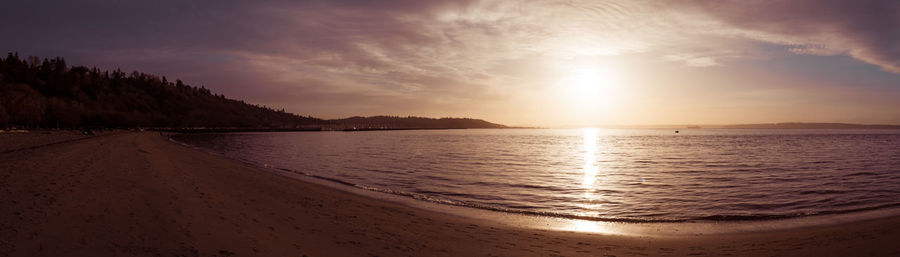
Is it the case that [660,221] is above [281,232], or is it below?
below

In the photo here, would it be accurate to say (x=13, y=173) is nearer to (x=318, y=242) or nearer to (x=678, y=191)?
Answer: (x=318, y=242)

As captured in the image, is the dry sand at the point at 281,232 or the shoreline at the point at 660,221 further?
the shoreline at the point at 660,221

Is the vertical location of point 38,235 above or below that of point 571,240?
above

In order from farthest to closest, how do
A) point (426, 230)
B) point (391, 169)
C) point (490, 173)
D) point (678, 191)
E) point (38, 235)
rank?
point (391, 169) < point (490, 173) < point (678, 191) < point (426, 230) < point (38, 235)

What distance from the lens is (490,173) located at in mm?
30297

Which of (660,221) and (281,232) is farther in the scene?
(660,221)

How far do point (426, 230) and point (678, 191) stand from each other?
1571cm

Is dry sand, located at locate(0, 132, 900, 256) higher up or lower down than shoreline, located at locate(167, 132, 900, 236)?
higher up

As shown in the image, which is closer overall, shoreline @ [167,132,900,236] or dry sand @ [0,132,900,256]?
dry sand @ [0,132,900,256]

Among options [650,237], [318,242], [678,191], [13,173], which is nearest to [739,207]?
[678,191]

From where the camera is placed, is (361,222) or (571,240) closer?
(571,240)

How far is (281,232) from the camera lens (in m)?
10.0

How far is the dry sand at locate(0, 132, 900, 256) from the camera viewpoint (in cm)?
824

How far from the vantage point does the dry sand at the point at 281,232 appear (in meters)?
8.24
